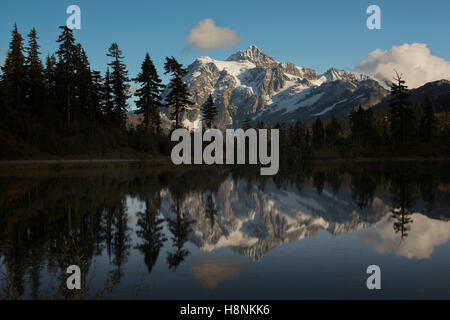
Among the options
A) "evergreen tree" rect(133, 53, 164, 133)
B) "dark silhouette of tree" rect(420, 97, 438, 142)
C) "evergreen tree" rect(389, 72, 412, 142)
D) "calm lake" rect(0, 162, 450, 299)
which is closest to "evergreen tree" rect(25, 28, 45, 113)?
"evergreen tree" rect(133, 53, 164, 133)

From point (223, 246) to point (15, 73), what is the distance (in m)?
57.6

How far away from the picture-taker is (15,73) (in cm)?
5778

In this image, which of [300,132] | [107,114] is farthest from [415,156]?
[300,132]

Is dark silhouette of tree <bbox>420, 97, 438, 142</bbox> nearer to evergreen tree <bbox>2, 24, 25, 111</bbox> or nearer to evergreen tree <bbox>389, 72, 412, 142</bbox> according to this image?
evergreen tree <bbox>389, 72, 412, 142</bbox>

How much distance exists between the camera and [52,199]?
2002 centimetres

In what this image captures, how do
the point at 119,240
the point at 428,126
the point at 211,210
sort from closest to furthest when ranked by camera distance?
the point at 119,240, the point at 211,210, the point at 428,126

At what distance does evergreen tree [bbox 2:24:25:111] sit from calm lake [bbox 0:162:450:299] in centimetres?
4089

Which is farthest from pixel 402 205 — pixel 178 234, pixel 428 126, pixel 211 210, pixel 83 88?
pixel 428 126

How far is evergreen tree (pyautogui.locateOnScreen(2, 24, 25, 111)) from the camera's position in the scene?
2221 inches

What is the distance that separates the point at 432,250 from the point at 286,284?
530 cm

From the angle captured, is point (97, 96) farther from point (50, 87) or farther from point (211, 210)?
point (211, 210)

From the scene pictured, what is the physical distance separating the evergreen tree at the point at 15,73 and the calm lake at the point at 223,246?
40.9 metres

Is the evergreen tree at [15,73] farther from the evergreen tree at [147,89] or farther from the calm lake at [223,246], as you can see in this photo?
the calm lake at [223,246]

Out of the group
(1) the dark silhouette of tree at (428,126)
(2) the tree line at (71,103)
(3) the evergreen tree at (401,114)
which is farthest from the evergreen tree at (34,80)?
(1) the dark silhouette of tree at (428,126)
